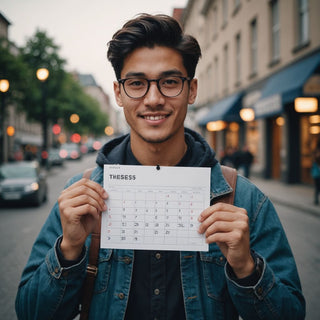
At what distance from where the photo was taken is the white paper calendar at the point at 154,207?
5.18 ft

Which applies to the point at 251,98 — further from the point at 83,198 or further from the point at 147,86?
the point at 83,198

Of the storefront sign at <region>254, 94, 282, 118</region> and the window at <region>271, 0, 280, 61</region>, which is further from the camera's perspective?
the window at <region>271, 0, 280, 61</region>

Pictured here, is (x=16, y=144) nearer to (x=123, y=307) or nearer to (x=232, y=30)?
(x=232, y=30)

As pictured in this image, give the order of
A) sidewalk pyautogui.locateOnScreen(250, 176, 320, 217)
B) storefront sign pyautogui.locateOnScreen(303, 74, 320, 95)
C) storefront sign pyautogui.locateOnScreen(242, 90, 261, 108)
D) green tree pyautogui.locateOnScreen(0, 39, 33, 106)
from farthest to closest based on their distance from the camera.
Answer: green tree pyautogui.locateOnScreen(0, 39, 33, 106)
storefront sign pyautogui.locateOnScreen(242, 90, 261, 108)
storefront sign pyautogui.locateOnScreen(303, 74, 320, 95)
sidewalk pyautogui.locateOnScreen(250, 176, 320, 217)

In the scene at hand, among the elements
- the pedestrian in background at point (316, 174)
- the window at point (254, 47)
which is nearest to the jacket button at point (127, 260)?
the pedestrian in background at point (316, 174)

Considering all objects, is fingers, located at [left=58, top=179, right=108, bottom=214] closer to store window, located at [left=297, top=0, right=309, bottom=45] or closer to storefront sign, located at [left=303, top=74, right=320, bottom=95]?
storefront sign, located at [left=303, top=74, right=320, bottom=95]

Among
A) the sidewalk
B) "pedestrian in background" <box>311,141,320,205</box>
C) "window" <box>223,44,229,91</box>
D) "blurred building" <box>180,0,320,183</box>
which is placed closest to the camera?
the sidewalk

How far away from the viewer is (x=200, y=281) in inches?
67.4

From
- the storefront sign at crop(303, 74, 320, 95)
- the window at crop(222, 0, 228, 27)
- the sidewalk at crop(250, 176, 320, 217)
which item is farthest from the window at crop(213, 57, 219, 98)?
the storefront sign at crop(303, 74, 320, 95)

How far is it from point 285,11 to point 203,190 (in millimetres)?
15501

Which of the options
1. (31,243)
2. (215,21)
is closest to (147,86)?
(31,243)

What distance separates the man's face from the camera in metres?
1.76

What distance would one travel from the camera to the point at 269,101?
46.8ft

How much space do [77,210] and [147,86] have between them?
29.2 inches
